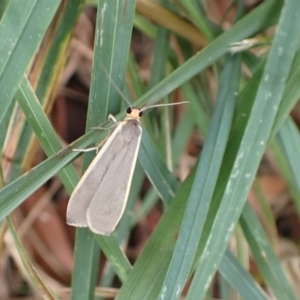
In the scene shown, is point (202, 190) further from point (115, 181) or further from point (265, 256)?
point (265, 256)

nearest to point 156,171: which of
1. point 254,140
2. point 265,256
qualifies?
point 254,140

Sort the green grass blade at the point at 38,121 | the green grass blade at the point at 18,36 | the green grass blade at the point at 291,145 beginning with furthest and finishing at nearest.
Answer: the green grass blade at the point at 291,145 < the green grass blade at the point at 38,121 < the green grass blade at the point at 18,36

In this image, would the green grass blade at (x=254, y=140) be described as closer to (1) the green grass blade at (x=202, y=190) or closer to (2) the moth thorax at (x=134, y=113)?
(1) the green grass blade at (x=202, y=190)

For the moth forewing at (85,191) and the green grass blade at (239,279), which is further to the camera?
the green grass blade at (239,279)

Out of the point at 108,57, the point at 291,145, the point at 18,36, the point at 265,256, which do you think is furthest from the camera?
the point at 265,256

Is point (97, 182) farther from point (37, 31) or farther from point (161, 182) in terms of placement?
point (37, 31)

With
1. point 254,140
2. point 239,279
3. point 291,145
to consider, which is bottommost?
point 239,279

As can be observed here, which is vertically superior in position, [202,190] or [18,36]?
[18,36]

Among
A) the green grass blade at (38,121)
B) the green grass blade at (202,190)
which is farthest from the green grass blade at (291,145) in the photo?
the green grass blade at (38,121)

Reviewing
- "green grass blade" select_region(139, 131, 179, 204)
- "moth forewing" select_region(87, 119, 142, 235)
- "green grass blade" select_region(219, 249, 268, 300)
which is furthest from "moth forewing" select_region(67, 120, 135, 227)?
"green grass blade" select_region(219, 249, 268, 300)
